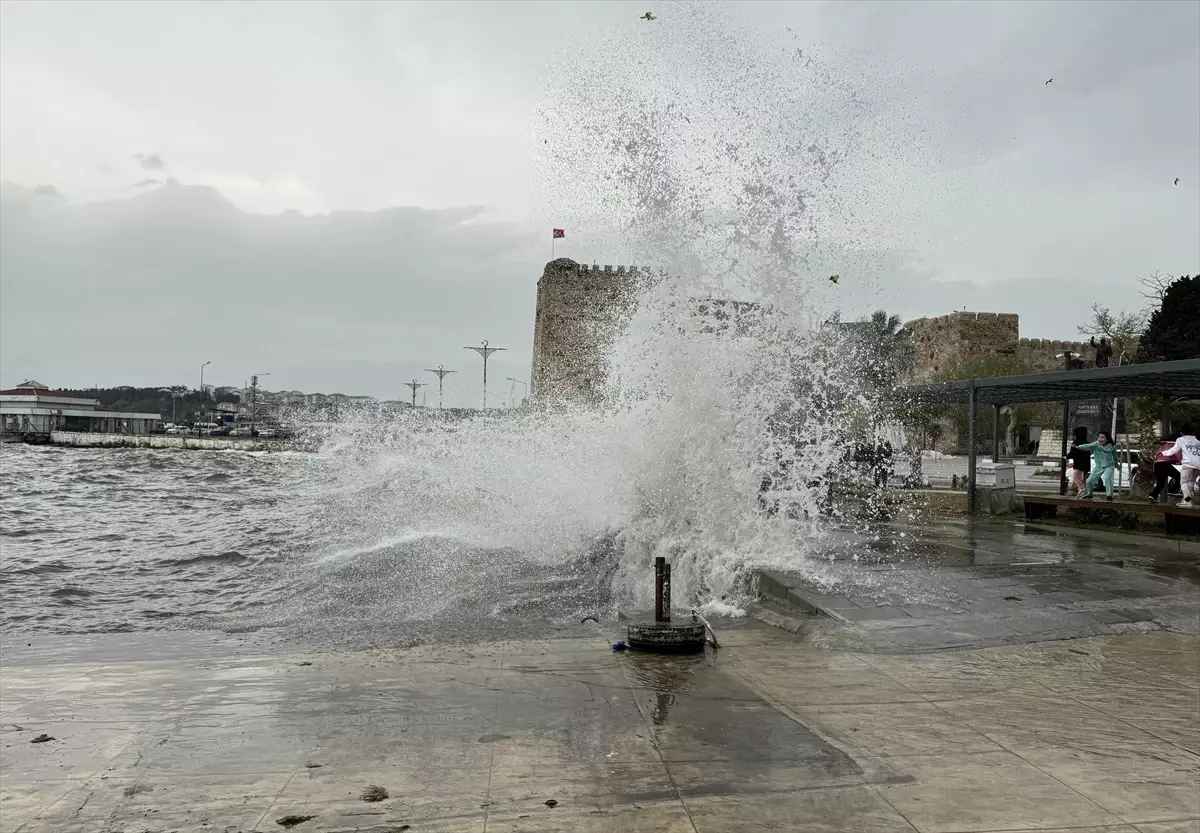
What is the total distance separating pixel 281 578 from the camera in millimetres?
10938

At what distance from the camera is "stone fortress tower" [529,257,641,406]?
49562 millimetres

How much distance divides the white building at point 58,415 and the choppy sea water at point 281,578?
116526 millimetres

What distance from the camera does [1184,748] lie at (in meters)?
4.00

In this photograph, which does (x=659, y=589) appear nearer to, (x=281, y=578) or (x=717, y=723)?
(x=717, y=723)

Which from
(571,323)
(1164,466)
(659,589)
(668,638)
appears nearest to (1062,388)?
(1164,466)

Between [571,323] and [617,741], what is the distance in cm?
4734

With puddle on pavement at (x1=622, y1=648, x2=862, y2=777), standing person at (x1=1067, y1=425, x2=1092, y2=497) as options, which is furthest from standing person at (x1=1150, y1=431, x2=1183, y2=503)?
puddle on pavement at (x1=622, y1=648, x2=862, y2=777)

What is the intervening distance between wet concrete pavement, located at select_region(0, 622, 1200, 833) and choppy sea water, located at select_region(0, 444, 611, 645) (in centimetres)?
186

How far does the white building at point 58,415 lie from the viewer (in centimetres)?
12495

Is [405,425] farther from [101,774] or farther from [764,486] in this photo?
[101,774]

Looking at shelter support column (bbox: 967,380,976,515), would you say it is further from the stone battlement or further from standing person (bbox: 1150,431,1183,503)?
the stone battlement

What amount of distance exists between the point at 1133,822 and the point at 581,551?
26.4 feet

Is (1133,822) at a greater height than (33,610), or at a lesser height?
greater

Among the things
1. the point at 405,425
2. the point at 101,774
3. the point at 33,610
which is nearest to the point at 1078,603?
the point at 101,774
